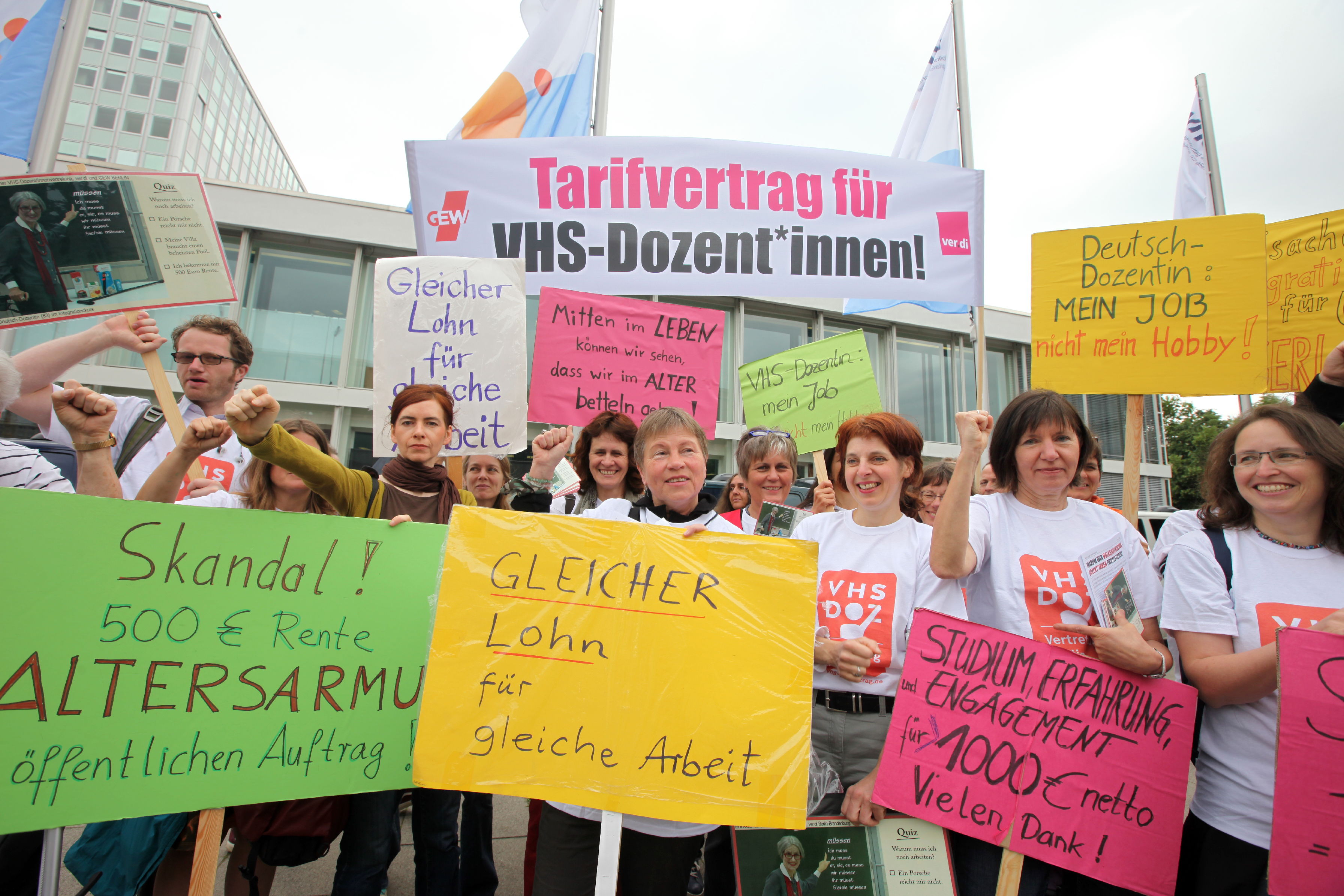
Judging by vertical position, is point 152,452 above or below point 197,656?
above

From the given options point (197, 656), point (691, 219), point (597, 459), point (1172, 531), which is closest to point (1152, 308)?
point (1172, 531)

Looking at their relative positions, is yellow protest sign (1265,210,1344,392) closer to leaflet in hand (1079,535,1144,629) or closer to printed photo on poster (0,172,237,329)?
leaflet in hand (1079,535,1144,629)

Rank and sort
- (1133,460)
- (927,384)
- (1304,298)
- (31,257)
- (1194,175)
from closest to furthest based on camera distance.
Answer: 1. (31,257)
2. (1133,460)
3. (1304,298)
4. (1194,175)
5. (927,384)

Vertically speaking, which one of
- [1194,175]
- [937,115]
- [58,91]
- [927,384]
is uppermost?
[1194,175]

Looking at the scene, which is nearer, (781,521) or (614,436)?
(781,521)

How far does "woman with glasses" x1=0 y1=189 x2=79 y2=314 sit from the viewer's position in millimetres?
2521

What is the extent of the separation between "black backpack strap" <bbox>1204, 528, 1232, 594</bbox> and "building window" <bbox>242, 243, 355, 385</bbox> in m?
11.6

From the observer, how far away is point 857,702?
1.97 metres

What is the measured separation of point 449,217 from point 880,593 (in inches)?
133

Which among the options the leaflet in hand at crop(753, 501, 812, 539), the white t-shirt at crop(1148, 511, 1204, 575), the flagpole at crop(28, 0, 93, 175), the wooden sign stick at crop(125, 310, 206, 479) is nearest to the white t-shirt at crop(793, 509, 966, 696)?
the leaflet in hand at crop(753, 501, 812, 539)

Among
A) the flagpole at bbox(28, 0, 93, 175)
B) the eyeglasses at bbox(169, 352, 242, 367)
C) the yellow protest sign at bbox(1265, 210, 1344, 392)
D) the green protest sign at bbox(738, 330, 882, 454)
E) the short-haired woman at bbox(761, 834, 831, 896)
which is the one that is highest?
the flagpole at bbox(28, 0, 93, 175)

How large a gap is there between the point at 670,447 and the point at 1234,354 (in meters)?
2.83

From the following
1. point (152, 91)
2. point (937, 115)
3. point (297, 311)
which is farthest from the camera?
point (152, 91)

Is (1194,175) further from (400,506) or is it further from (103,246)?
(103,246)
